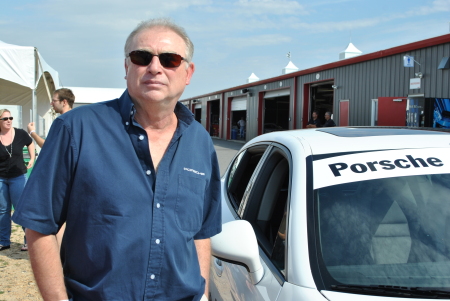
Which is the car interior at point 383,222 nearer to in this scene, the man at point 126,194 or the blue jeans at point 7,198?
the man at point 126,194

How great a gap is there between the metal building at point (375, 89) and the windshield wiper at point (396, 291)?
1056cm

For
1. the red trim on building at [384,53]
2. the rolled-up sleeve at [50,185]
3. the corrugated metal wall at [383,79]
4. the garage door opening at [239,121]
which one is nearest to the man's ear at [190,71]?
the rolled-up sleeve at [50,185]

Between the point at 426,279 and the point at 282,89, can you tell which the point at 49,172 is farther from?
the point at 282,89

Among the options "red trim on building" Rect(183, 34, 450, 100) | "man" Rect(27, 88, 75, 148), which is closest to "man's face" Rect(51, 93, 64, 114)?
"man" Rect(27, 88, 75, 148)

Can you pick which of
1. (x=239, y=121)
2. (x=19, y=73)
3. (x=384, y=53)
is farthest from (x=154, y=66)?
(x=239, y=121)

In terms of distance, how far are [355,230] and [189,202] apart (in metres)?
0.76

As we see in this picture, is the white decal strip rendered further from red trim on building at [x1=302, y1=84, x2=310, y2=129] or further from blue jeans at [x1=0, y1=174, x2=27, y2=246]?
red trim on building at [x1=302, y1=84, x2=310, y2=129]

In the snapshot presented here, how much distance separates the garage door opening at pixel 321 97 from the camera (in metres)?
21.1

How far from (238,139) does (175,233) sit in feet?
106

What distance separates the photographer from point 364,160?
2.08 meters

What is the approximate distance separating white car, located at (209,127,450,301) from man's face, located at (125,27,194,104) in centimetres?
71

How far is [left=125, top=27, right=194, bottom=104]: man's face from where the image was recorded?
1.59 meters

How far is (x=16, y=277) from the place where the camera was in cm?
480

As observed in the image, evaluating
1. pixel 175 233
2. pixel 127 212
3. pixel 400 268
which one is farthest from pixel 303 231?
pixel 127 212
